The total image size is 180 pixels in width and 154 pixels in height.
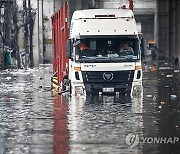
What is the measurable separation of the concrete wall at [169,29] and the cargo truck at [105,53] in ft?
169

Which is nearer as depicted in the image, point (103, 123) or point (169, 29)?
point (103, 123)

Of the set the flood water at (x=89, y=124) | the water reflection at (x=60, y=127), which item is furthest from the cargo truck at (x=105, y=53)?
the water reflection at (x=60, y=127)

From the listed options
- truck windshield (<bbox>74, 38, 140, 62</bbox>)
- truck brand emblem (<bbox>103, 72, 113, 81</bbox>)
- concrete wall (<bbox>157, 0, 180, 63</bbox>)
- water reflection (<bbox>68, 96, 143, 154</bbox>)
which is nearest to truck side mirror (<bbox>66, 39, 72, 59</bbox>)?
truck windshield (<bbox>74, 38, 140, 62</bbox>)

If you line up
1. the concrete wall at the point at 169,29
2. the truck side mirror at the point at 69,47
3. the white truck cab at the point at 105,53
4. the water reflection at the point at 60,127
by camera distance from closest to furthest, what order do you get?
1. the water reflection at the point at 60,127
2. the white truck cab at the point at 105,53
3. the truck side mirror at the point at 69,47
4. the concrete wall at the point at 169,29

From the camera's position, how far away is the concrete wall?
81.7 meters

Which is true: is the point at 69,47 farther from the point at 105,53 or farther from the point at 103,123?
the point at 103,123

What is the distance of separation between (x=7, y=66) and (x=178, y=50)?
21701 mm

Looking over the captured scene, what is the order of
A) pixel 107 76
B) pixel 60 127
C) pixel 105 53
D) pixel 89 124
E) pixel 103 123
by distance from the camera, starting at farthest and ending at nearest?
pixel 105 53 → pixel 107 76 → pixel 103 123 → pixel 89 124 → pixel 60 127

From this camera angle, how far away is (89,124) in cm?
1898

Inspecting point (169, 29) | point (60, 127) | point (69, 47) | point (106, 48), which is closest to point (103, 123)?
point (60, 127)

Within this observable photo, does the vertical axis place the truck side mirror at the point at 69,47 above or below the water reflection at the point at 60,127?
above

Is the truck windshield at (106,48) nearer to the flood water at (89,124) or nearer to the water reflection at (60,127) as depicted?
the flood water at (89,124)

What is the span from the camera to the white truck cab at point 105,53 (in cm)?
2645

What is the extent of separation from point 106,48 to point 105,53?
0.72 ft
